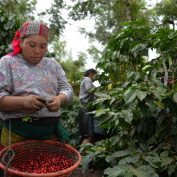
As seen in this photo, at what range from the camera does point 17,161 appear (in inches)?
56.5

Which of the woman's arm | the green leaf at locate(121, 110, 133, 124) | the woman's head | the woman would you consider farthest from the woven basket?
the green leaf at locate(121, 110, 133, 124)

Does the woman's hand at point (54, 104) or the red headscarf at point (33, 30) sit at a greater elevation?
the red headscarf at point (33, 30)

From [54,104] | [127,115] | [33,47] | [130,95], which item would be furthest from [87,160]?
[33,47]

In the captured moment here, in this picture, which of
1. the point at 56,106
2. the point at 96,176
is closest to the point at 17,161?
the point at 56,106

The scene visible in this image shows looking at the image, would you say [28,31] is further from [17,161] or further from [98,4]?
[98,4]

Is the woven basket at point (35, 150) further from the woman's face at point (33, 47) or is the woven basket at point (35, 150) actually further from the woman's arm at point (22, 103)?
the woman's face at point (33, 47)

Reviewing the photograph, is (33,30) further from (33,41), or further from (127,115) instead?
(127,115)

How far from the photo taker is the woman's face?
1529mm

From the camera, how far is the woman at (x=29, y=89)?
146 centimetres

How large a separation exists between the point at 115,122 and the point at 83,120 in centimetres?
225

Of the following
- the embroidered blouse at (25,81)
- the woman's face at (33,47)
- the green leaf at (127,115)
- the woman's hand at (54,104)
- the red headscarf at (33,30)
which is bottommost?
the green leaf at (127,115)

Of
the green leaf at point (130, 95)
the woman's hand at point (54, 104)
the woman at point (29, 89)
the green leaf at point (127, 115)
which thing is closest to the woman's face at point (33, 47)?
the woman at point (29, 89)

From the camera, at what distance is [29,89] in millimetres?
1486

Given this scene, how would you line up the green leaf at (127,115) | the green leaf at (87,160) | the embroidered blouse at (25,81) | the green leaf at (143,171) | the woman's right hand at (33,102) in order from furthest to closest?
the green leaf at (87,160), the green leaf at (127,115), the green leaf at (143,171), the embroidered blouse at (25,81), the woman's right hand at (33,102)
